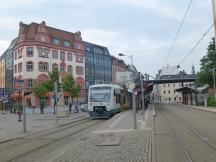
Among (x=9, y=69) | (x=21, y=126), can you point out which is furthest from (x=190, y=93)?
(x=21, y=126)

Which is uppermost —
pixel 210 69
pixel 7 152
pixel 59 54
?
pixel 59 54

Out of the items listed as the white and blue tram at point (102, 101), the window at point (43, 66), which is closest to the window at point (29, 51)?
the window at point (43, 66)

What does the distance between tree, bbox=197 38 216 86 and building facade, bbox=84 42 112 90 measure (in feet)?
107

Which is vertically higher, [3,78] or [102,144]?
[3,78]

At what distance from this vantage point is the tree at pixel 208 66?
Answer: 70.2 meters

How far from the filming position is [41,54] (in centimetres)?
8138

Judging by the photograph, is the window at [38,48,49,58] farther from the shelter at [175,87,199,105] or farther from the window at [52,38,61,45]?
the shelter at [175,87,199,105]

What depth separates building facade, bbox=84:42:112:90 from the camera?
99.9m

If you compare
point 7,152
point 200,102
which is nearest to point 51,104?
point 200,102

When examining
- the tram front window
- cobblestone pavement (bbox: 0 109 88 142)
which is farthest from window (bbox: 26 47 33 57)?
the tram front window

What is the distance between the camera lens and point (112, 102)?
3653 centimetres

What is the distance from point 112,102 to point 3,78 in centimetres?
6817

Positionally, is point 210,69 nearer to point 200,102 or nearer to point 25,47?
point 200,102

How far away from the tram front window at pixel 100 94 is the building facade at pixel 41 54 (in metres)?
39.9
